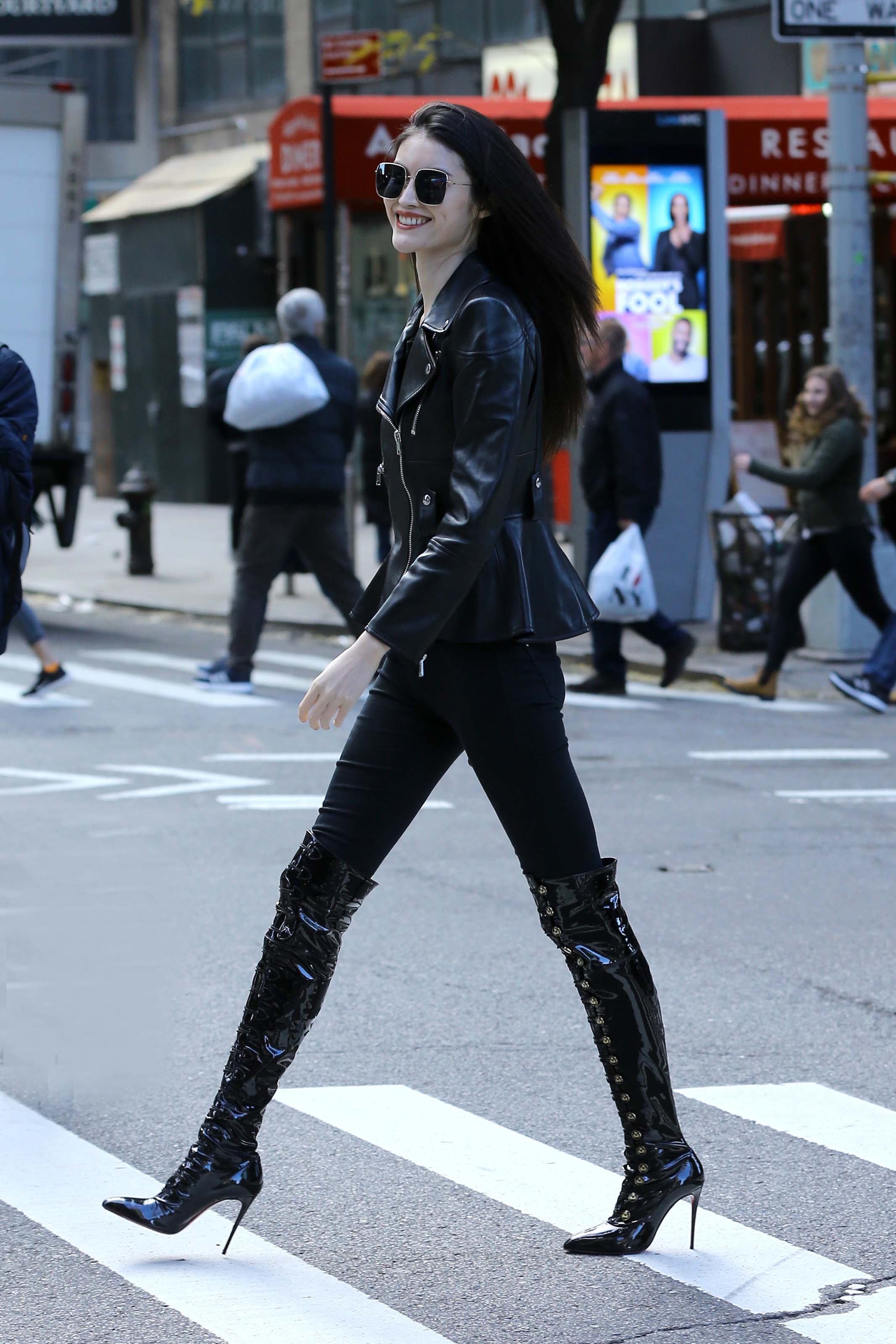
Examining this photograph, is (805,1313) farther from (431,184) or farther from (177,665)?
(177,665)

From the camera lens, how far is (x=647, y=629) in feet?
40.3

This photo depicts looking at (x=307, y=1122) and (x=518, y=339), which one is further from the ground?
(x=518, y=339)

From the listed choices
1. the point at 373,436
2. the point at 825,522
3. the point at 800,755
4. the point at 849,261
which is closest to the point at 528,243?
the point at 800,755

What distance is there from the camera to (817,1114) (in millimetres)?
4844

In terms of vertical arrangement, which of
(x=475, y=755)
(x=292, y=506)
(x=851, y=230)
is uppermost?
(x=851, y=230)

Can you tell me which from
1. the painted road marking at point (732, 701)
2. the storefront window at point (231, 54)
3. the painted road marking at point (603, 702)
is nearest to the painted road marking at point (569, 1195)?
the painted road marking at point (603, 702)

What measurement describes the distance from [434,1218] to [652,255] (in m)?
11.4

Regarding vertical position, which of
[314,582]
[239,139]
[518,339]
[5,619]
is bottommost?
[314,582]

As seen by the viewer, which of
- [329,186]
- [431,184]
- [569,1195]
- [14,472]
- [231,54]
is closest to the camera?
[431,184]

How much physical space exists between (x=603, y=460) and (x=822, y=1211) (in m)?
8.30

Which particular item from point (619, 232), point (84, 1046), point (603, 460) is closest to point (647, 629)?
point (603, 460)

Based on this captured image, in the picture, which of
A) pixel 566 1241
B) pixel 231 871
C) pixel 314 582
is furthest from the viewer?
pixel 314 582

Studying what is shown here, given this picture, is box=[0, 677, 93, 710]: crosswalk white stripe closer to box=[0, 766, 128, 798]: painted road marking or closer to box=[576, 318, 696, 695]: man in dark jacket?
box=[0, 766, 128, 798]: painted road marking

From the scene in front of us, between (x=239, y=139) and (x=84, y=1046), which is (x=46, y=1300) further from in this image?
(x=239, y=139)
